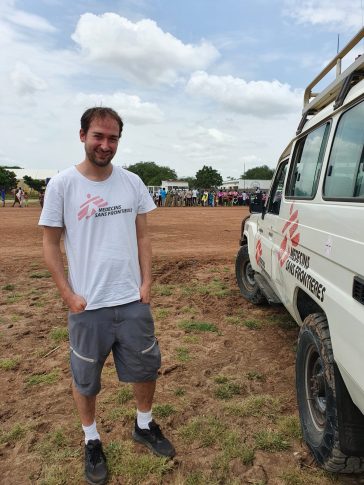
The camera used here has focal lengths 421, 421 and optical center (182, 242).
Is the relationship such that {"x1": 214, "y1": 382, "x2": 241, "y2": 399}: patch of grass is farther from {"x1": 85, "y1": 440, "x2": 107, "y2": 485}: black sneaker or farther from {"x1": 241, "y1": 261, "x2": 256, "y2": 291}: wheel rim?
{"x1": 241, "y1": 261, "x2": 256, "y2": 291}: wheel rim

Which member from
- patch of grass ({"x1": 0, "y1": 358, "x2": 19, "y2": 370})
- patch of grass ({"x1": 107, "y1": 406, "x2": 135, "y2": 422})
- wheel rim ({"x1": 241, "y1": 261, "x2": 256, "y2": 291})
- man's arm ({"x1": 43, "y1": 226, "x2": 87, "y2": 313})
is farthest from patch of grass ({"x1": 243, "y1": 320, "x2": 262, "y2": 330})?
man's arm ({"x1": 43, "y1": 226, "x2": 87, "y2": 313})

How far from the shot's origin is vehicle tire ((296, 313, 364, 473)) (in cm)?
222

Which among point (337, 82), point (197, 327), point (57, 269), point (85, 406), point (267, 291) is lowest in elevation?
point (197, 327)

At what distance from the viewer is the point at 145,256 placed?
8.41 ft

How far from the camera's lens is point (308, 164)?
130 inches

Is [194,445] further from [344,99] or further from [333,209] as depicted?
[344,99]

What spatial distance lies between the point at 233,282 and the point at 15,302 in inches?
133

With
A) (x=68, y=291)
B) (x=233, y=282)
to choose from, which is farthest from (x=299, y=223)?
(x=233, y=282)

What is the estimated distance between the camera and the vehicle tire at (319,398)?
7.28 feet

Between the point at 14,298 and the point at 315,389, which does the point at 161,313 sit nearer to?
the point at 14,298

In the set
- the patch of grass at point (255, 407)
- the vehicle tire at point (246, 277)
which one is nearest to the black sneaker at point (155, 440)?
the patch of grass at point (255, 407)

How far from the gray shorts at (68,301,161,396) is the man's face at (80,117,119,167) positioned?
82cm

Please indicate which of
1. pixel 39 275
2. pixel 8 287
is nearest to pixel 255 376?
pixel 8 287

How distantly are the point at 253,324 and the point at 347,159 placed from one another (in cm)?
293
